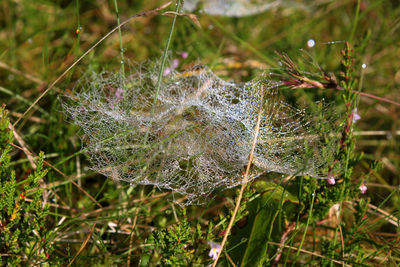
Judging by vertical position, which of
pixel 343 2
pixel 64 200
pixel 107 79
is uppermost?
pixel 343 2

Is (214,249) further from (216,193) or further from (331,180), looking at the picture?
(331,180)

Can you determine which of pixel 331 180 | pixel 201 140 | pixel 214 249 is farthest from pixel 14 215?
pixel 331 180

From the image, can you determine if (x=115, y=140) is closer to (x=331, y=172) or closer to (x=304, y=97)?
(x=331, y=172)

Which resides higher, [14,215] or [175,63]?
[175,63]

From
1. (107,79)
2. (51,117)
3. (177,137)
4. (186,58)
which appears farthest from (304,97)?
(51,117)

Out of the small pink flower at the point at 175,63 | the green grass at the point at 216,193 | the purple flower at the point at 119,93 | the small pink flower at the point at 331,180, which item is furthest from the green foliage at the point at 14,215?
the small pink flower at the point at 331,180

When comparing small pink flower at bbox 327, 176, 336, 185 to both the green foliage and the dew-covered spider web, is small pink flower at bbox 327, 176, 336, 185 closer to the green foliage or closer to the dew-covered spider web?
the dew-covered spider web

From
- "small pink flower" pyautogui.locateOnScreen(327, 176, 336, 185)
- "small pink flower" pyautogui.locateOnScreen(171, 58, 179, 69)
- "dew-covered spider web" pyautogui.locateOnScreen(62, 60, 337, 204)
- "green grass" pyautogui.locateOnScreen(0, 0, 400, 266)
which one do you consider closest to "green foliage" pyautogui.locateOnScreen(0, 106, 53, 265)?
"green grass" pyautogui.locateOnScreen(0, 0, 400, 266)
